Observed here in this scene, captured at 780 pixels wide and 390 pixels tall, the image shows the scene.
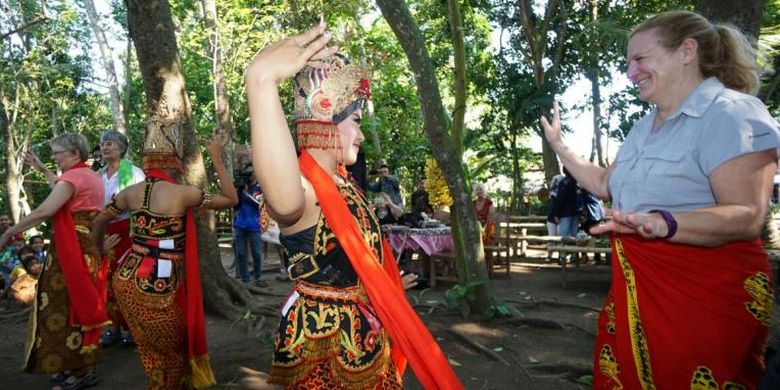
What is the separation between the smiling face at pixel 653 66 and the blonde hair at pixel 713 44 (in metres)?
0.03

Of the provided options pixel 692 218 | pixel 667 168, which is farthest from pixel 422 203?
pixel 692 218

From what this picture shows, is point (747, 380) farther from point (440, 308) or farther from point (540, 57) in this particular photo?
point (540, 57)

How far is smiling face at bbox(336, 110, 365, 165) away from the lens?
86.0 inches

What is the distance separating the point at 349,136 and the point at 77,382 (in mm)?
3916

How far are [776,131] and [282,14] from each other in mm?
17067

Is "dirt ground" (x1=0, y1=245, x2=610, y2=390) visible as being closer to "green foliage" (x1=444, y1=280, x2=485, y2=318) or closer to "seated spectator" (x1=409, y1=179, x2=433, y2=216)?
"green foliage" (x1=444, y1=280, x2=485, y2=318)

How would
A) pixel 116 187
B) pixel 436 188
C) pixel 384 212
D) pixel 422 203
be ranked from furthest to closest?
1. pixel 422 203
2. pixel 436 188
3. pixel 384 212
4. pixel 116 187

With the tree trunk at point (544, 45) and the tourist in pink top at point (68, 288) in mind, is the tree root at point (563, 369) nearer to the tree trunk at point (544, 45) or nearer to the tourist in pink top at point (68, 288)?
the tourist in pink top at point (68, 288)

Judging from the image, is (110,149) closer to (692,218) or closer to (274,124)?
(274,124)

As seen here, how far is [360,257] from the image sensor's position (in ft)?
6.40

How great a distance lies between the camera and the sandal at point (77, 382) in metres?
4.67

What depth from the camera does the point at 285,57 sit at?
1670 millimetres

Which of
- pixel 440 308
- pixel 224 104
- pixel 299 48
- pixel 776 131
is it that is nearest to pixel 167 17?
pixel 440 308

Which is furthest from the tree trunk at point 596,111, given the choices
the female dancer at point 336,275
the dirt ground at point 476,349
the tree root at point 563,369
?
the female dancer at point 336,275
